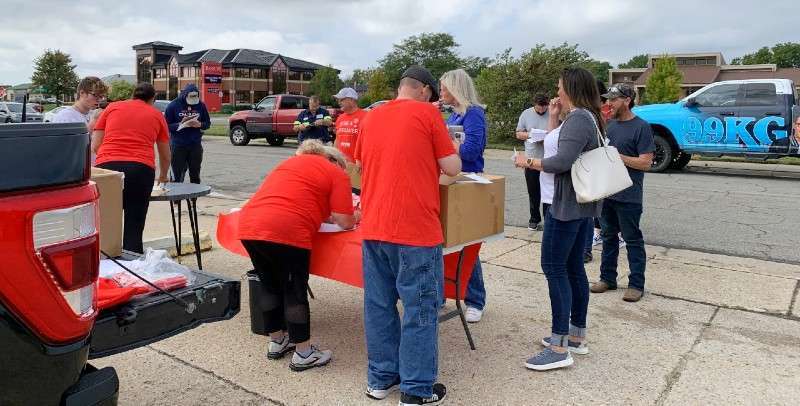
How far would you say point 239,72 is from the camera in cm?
8281

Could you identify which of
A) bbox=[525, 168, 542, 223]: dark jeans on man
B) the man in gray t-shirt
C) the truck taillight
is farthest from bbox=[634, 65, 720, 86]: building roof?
the truck taillight

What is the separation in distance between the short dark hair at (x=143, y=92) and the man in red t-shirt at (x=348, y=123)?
85.6 inches

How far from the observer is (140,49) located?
319ft

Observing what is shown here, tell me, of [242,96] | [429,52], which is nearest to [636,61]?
[429,52]

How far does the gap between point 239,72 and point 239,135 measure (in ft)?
209

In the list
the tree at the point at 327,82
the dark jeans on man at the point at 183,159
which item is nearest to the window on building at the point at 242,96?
the tree at the point at 327,82

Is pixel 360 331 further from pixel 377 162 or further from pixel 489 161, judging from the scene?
pixel 489 161

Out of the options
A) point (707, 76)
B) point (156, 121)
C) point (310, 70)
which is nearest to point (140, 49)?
point (310, 70)

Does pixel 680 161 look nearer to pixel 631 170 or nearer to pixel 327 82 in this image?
pixel 631 170

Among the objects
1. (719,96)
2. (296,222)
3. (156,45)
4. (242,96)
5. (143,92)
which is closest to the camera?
(296,222)

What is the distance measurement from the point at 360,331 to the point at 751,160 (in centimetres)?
1586

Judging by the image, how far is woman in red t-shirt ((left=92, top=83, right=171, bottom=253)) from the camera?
4.91 meters

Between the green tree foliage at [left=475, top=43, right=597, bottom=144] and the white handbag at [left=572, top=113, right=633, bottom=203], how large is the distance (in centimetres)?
1796

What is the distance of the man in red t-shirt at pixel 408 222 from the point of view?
3.03m
